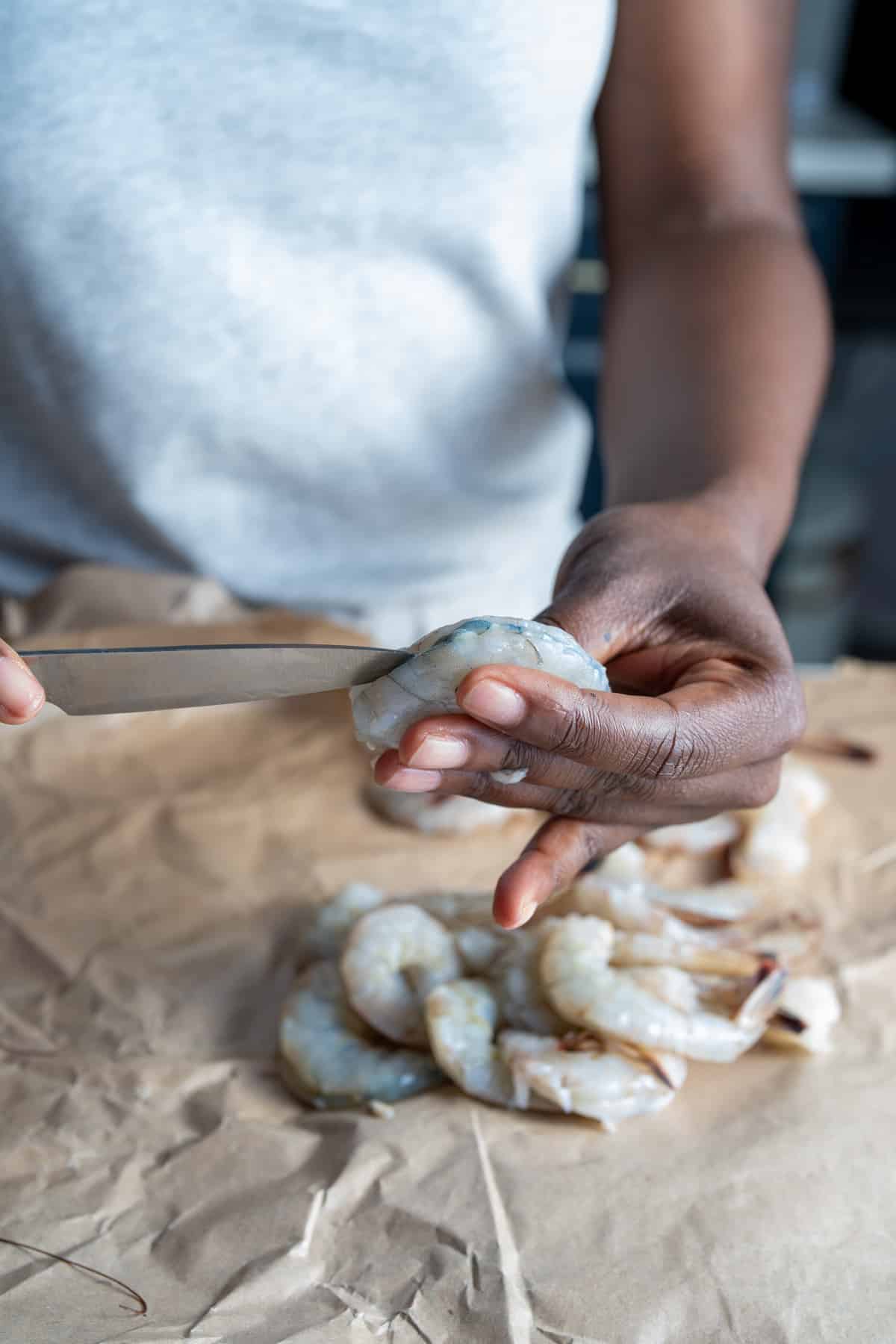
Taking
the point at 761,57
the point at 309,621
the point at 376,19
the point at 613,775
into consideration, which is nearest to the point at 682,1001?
the point at 613,775

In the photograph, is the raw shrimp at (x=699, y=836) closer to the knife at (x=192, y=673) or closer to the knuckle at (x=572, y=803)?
the knuckle at (x=572, y=803)

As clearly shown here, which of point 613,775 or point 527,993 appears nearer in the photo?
point 613,775

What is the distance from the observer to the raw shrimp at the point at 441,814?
4.11 ft

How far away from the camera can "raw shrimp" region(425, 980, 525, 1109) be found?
0.92 meters

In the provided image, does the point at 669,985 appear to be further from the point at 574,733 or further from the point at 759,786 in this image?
the point at 574,733

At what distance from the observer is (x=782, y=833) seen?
47.5 inches

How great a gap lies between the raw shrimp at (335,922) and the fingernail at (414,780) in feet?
1.05

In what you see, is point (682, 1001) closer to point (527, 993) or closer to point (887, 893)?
point (527, 993)

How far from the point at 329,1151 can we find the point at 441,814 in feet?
1.37

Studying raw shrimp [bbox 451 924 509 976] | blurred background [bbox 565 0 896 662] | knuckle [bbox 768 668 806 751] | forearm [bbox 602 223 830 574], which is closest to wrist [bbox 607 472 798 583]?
forearm [bbox 602 223 830 574]

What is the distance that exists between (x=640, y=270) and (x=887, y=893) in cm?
74

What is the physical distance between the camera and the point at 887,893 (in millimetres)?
1181

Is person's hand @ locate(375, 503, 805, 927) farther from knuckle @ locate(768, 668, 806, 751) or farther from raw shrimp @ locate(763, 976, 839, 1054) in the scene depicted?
raw shrimp @ locate(763, 976, 839, 1054)

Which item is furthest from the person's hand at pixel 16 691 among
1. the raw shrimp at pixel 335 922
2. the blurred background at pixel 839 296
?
the blurred background at pixel 839 296
